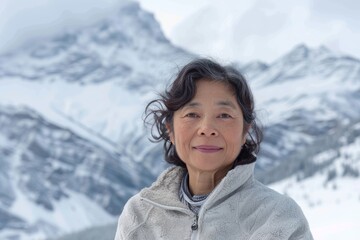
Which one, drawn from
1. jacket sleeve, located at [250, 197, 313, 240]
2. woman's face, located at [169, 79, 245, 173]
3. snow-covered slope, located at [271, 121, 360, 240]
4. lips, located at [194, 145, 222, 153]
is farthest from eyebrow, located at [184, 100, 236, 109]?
snow-covered slope, located at [271, 121, 360, 240]

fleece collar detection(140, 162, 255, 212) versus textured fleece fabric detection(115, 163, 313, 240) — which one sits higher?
fleece collar detection(140, 162, 255, 212)

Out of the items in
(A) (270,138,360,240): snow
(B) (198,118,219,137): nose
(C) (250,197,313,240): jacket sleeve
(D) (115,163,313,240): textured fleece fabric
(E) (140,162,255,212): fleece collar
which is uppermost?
(B) (198,118,219,137): nose

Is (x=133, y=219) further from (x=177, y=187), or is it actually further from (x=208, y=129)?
(x=208, y=129)

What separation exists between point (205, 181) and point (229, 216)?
31 centimetres

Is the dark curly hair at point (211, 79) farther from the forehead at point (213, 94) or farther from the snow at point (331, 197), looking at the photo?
the snow at point (331, 197)

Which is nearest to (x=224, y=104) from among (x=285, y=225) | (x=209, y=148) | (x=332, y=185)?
(x=209, y=148)

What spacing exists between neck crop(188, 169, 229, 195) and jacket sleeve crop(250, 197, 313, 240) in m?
0.37

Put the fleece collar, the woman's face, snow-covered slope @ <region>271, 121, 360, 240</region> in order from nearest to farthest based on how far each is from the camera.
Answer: the fleece collar, the woman's face, snow-covered slope @ <region>271, 121, 360, 240</region>

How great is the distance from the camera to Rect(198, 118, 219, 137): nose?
10.2ft

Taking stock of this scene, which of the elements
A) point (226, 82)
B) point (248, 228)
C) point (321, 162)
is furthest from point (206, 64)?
point (321, 162)

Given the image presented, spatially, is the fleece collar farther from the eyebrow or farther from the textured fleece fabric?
the eyebrow

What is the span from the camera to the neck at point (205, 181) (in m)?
3.24

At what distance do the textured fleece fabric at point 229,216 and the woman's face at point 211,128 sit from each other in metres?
0.12

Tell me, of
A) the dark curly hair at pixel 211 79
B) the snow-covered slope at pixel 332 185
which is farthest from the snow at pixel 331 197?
the dark curly hair at pixel 211 79
